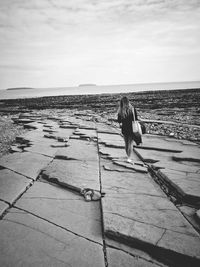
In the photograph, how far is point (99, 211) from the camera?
2467 millimetres

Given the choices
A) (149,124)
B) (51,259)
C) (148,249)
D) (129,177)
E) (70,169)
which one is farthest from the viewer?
(149,124)

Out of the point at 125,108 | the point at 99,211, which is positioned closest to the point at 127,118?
the point at 125,108

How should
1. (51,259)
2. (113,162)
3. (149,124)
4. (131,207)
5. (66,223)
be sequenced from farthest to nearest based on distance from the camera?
(149,124)
(113,162)
(131,207)
(66,223)
(51,259)

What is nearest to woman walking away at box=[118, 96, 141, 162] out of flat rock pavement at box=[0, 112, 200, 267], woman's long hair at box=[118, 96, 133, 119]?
woman's long hair at box=[118, 96, 133, 119]

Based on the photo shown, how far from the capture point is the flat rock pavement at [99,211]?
1.79 metres

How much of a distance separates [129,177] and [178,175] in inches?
37.5

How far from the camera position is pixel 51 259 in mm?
1709

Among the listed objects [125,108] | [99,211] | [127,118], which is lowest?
[99,211]

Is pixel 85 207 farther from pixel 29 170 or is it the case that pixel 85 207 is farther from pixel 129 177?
pixel 29 170

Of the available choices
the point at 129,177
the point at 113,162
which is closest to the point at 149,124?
the point at 113,162

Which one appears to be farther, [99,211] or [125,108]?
[125,108]

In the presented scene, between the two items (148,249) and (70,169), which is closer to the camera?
(148,249)

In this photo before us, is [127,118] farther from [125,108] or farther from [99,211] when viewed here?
[99,211]

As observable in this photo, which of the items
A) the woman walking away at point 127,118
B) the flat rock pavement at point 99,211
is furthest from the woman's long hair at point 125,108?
the flat rock pavement at point 99,211
